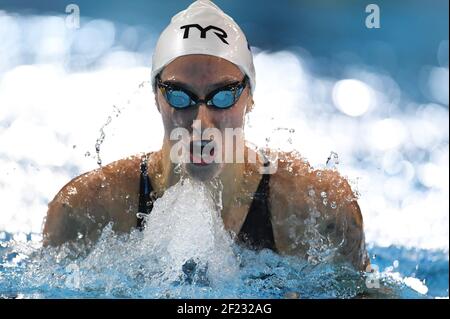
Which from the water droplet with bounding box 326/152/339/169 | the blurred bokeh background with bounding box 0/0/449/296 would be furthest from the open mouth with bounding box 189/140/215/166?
the blurred bokeh background with bounding box 0/0/449/296

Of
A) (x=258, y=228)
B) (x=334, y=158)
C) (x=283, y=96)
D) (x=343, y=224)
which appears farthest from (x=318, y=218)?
(x=283, y=96)

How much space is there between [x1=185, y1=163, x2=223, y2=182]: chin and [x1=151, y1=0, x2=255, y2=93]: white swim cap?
0.38 m

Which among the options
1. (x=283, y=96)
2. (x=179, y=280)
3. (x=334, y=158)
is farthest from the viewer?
(x=283, y=96)

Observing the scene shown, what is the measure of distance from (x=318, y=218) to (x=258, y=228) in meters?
0.21

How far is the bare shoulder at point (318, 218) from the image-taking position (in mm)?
2799

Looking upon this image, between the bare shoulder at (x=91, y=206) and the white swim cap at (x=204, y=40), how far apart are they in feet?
1.27

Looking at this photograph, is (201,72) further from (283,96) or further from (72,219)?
(283,96)

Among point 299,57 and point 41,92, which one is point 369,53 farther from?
point 41,92

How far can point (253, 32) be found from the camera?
7.04m

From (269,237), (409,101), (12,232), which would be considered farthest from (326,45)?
(269,237)

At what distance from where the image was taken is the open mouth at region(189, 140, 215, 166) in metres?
2.56

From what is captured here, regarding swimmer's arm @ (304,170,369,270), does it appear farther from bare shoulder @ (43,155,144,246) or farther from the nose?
bare shoulder @ (43,155,144,246)

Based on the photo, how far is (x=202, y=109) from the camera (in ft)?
8.54

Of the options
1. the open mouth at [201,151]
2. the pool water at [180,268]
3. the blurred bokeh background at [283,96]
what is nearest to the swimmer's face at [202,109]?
the open mouth at [201,151]
